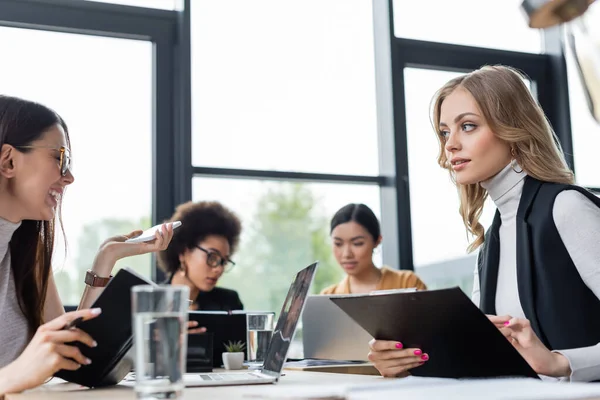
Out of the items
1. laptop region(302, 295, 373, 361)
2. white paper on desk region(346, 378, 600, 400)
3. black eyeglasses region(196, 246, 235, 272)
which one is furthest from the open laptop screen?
black eyeglasses region(196, 246, 235, 272)

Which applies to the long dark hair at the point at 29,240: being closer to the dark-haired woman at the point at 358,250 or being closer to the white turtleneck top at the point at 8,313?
the white turtleneck top at the point at 8,313

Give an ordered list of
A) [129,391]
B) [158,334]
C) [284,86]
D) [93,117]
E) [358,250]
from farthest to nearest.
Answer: [284,86], [358,250], [93,117], [129,391], [158,334]

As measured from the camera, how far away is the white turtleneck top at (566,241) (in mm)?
Result: 1442

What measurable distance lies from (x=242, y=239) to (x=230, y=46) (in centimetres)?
112

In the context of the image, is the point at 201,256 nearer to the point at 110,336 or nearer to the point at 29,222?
the point at 29,222

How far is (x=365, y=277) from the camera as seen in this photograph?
3877mm

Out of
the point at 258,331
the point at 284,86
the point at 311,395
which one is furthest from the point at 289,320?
the point at 284,86

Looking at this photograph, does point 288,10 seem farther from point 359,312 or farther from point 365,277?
point 359,312

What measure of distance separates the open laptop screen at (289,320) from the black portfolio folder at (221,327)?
2.27ft

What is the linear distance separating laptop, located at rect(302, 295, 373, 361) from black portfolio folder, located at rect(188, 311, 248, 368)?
0.35m

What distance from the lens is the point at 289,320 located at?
138 centimetres

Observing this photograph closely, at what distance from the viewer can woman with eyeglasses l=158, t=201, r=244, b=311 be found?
11.5 feet

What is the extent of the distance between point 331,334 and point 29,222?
1110 mm

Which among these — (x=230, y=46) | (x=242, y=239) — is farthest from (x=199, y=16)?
(x=242, y=239)
